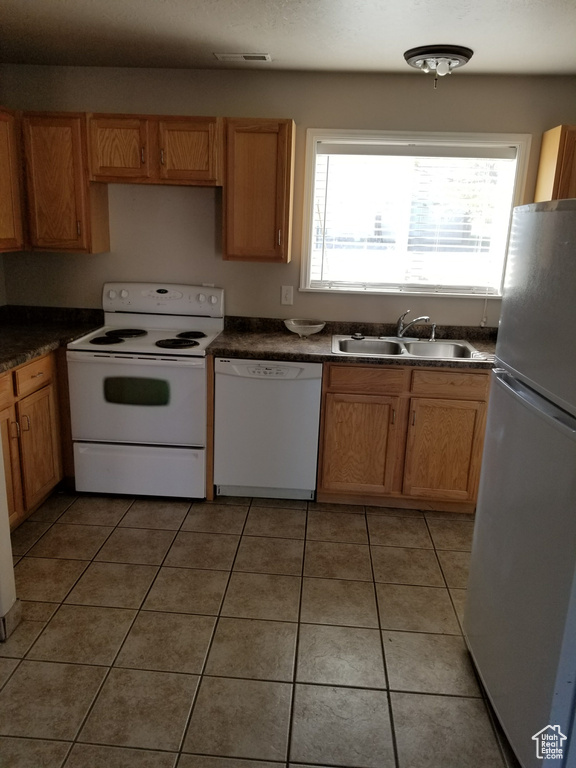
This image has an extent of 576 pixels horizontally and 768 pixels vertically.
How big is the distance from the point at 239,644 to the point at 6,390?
5.13 feet

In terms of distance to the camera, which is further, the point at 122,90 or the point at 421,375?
the point at 122,90

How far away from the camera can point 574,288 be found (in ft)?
4.62

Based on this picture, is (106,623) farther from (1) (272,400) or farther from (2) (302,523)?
(1) (272,400)

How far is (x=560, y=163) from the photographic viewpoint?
307 centimetres

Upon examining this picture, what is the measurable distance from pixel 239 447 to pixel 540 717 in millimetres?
2033

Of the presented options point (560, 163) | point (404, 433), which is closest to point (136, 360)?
point (404, 433)

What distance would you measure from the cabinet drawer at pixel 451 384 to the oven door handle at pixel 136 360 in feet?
3.84

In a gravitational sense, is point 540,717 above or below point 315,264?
below

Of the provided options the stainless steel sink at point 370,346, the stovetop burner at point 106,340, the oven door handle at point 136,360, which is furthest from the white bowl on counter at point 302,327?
the stovetop burner at point 106,340

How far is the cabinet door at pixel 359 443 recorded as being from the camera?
Result: 315cm

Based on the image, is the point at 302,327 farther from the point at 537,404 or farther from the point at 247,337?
the point at 537,404

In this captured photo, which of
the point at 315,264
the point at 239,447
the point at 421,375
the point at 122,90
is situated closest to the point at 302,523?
the point at 239,447

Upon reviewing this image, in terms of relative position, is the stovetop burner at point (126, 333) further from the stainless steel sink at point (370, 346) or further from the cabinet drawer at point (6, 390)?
the stainless steel sink at point (370, 346)

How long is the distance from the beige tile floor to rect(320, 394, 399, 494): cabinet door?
205mm
